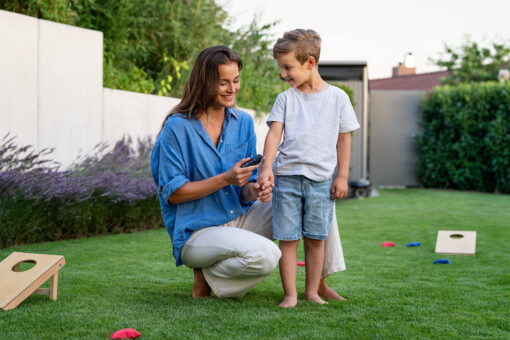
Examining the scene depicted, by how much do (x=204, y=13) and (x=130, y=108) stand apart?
275 cm

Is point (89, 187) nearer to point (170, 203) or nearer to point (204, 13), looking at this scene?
point (170, 203)

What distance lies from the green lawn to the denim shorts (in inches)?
13.6

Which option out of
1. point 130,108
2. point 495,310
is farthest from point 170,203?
point 130,108

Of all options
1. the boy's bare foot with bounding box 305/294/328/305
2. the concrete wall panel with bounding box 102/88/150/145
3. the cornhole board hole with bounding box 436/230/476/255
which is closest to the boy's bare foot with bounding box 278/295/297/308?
the boy's bare foot with bounding box 305/294/328/305

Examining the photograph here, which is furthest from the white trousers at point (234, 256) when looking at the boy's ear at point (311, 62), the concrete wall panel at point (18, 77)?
the concrete wall panel at point (18, 77)

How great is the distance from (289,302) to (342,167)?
0.70 meters

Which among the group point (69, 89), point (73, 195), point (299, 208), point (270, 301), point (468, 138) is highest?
point (69, 89)

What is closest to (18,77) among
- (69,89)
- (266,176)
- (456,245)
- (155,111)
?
(69,89)

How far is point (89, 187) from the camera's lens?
17.5 ft

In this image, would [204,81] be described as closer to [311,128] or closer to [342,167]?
[311,128]

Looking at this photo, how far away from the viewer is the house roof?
83.5ft

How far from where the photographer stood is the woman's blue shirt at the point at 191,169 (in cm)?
306

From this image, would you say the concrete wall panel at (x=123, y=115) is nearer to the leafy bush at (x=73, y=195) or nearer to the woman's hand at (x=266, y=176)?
the leafy bush at (x=73, y=195)

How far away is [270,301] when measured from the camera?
3.14m
